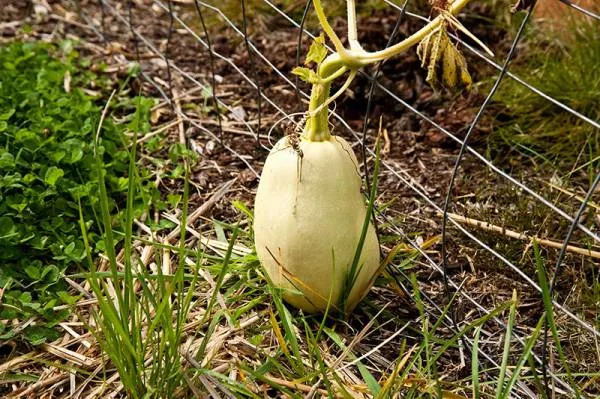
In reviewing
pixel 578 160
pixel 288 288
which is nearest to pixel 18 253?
pixel 288 288

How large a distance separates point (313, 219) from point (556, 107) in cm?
133

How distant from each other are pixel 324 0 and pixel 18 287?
182 centimetres

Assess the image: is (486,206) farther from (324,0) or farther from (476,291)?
(324,0)

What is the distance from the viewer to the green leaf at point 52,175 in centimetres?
233

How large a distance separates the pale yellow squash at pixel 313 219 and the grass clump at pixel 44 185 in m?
0.40

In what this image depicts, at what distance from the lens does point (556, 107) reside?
283 cm

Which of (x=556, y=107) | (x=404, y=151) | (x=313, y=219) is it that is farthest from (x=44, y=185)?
(x=556, y=107)

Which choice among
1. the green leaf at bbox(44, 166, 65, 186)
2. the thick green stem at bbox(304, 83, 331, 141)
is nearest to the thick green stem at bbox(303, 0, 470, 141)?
the thick green stem at bbox(304, 83, 331, 141)

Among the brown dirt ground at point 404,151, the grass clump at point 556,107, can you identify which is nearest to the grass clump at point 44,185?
the brown dirt ground at point 404,151

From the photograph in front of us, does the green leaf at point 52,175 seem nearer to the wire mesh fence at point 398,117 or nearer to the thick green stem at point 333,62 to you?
the wire mesh fence at point 398,117

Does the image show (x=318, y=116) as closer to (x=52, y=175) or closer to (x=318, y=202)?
(x=318, y=202)

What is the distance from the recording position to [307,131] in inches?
73.3

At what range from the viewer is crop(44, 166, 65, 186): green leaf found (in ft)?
7.65

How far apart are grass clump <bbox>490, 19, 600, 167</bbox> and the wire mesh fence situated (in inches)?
1.8
